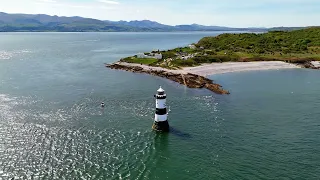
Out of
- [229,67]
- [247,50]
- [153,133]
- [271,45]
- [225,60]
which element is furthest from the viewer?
[271,45]

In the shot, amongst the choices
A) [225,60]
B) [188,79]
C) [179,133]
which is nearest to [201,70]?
[188,79]

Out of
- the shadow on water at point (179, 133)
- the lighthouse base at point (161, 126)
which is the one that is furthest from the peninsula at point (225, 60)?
the lighthouse base at point (161, 126)

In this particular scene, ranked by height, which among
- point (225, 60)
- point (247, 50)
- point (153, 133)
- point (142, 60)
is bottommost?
point (153, 133)

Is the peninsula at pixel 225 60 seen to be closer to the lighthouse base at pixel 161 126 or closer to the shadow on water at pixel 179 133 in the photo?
the shadow on water at pixel 179 133

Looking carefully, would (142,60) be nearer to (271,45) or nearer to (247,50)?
(247,50)

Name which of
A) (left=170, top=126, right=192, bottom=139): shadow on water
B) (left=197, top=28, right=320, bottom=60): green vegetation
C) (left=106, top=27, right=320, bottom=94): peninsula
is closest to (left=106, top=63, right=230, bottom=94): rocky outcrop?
(left=106, top=27, right=320, bottom=94): peninsula

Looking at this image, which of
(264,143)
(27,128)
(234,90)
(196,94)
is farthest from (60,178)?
(234,90)
